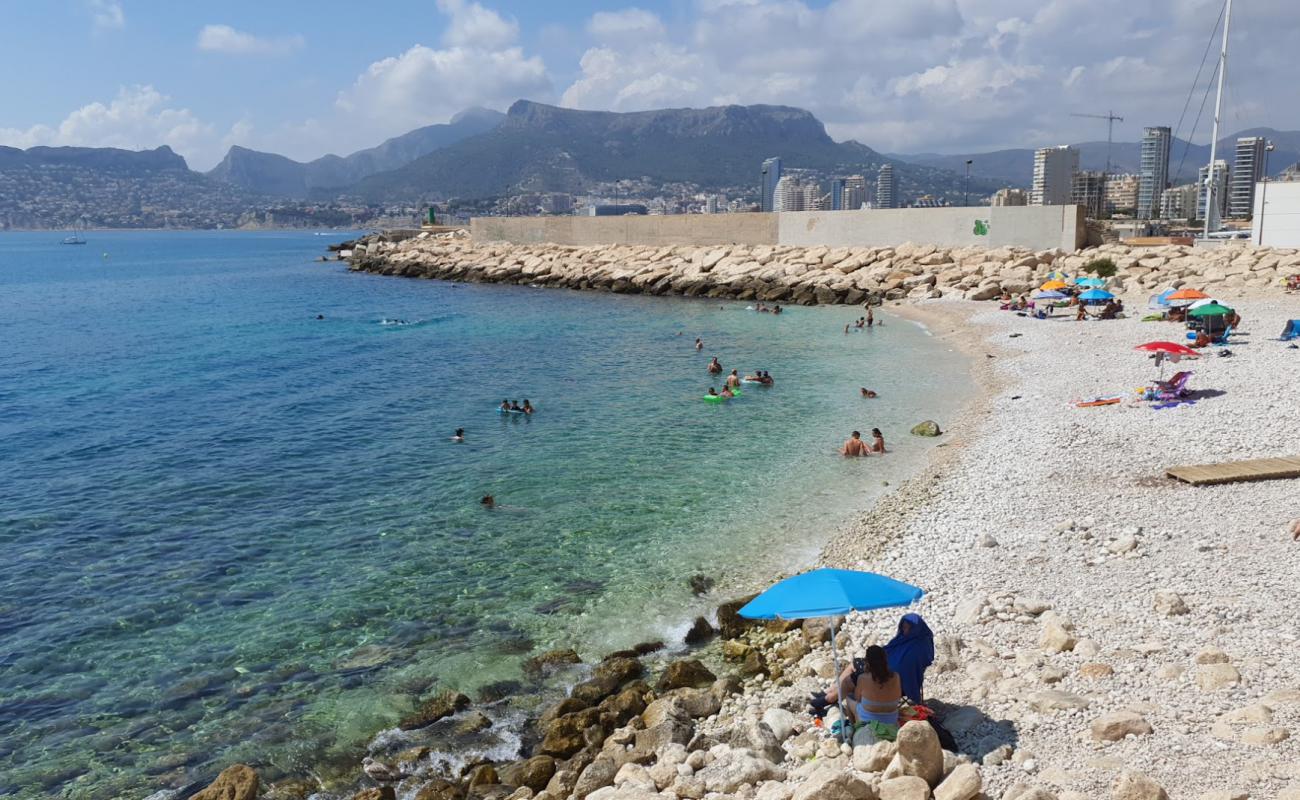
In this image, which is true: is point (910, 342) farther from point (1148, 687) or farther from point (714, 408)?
point (1148, 687)

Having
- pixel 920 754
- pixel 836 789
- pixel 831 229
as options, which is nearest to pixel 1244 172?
pixel 831 229

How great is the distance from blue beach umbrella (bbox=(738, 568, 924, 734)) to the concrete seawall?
46533 mm

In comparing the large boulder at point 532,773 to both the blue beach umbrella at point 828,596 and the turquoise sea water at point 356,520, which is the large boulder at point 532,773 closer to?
the turquoise sea water at point 356,520

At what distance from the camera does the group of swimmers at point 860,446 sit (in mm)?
18312

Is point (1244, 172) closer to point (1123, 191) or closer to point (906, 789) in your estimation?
point (1123, 191)

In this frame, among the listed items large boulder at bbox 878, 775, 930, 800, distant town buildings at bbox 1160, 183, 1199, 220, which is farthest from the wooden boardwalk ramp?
distant town buildings at bbox 1160, 183, 1199, 220

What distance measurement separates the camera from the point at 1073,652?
822 cm

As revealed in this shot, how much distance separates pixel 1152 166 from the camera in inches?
6511

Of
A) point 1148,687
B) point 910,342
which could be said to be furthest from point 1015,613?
point 910,342

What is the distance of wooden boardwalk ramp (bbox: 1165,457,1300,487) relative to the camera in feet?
42.1

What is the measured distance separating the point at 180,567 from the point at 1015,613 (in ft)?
40.1

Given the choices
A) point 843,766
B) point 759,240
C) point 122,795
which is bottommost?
point 122,795

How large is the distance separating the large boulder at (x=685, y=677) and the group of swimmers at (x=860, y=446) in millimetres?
9574

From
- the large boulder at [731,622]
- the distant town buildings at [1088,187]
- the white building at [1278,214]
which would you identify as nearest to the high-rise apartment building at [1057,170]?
the distant town buildings at [1088,187]
